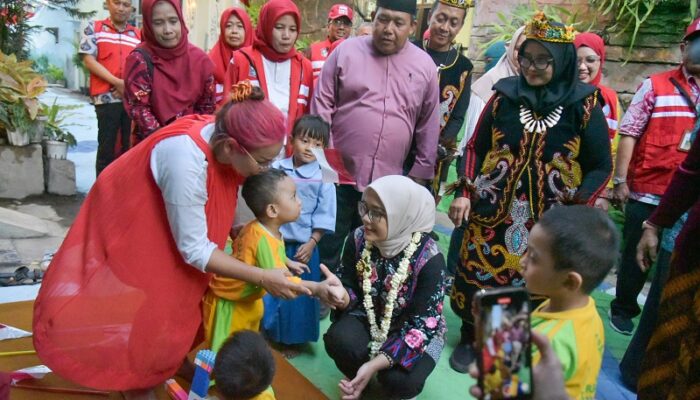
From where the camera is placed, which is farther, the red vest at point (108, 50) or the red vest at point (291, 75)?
the red vest at point (108, 50)

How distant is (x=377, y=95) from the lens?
3.03 meters

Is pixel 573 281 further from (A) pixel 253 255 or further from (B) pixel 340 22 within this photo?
(B) pixel 340 22

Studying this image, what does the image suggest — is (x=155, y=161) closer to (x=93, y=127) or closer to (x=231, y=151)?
(x=231, y=151)

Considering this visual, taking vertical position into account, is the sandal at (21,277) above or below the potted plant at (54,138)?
below

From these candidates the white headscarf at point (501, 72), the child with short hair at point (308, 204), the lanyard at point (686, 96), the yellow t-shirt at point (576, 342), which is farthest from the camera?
the white headscarf at point (501, 72)

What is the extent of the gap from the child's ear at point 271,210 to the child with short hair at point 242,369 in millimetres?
570

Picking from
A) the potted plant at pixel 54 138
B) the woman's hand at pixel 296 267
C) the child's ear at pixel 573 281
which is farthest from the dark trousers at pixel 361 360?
the potted plant at pixel 54 138

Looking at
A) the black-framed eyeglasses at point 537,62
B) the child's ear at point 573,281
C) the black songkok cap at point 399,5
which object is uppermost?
the black songkok cap at point 399,5

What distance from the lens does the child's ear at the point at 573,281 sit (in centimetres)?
145

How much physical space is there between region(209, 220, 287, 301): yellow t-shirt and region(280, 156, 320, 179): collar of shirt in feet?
2.29

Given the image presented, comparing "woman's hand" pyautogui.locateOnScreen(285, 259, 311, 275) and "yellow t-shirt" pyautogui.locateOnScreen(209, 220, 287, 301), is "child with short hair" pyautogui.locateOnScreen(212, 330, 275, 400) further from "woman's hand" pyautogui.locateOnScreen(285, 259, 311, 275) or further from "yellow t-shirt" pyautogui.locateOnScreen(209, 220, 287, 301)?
"woman's hand" pyautogui.locateOnScreen(285, 259, 311, 275)

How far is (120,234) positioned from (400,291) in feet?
3.78

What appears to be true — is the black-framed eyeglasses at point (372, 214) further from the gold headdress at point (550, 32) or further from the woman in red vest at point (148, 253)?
the gold headdress at point (550, 32)

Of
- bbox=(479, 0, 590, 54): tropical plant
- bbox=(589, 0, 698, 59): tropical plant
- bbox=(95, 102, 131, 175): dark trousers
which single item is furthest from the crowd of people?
bbox=(479, 0, 590, 54): tropical plant
